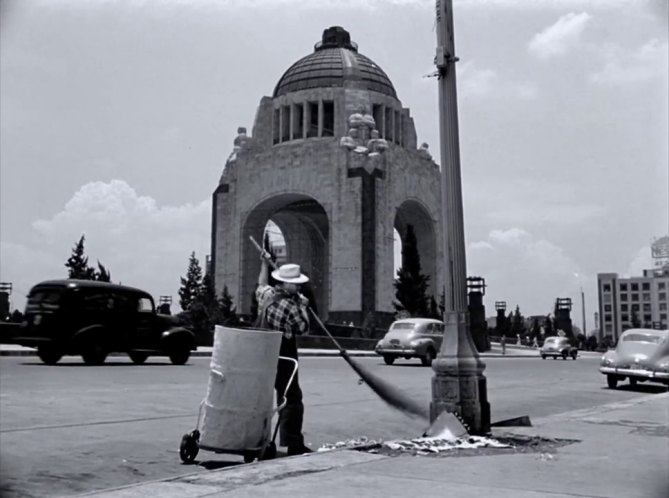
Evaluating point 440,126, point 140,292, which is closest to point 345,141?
point 140,292

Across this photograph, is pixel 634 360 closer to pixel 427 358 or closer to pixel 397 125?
pixel 427 358

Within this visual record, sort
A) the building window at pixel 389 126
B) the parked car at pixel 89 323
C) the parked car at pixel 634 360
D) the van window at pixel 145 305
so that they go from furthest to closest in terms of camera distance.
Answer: the building window at pixel 389 126
the van window at pixel 145 305
the parked car at pixel 89 323
the parked car at pixel 634 360

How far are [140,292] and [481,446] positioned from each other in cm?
1605

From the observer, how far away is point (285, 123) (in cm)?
6588

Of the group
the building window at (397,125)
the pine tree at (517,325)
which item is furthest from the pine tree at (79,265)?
the pine tree at (517,325)

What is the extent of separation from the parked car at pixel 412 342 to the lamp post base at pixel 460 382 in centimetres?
1808

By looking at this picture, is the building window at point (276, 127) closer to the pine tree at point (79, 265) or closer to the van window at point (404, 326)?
the pine tree at point (79, 265)

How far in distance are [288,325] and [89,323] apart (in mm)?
13599

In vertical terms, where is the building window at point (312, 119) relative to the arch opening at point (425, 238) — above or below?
above

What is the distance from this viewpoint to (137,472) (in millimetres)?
6133

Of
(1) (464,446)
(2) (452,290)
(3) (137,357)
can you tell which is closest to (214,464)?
(1) (464,446)

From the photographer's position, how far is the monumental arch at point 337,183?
58.2 meters

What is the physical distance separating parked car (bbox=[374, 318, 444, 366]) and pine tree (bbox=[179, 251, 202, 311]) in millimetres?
31959

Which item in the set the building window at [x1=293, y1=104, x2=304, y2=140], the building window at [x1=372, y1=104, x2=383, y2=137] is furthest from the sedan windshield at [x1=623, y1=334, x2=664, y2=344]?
the building window at [x1=293, y1=104, x2=304, y2=140]
